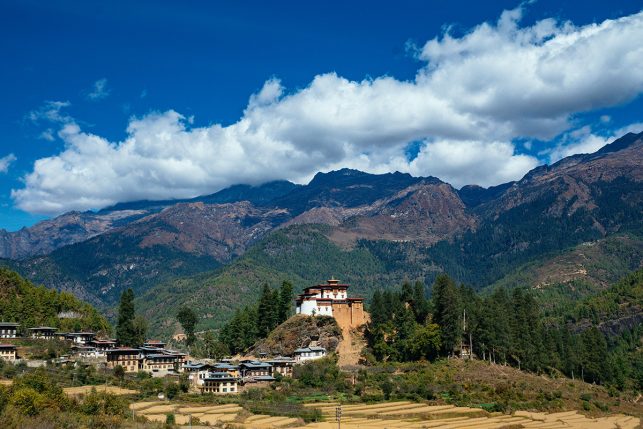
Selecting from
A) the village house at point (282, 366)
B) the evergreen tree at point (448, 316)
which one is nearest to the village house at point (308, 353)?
the village house at point (282, 366)

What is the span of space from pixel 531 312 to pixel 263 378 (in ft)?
177

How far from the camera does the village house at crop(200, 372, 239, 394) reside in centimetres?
9406

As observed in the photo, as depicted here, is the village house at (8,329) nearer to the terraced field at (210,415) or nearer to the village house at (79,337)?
the village house at (79,337)

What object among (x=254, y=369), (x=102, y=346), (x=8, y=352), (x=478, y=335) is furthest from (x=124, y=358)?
(x=478, y=335)

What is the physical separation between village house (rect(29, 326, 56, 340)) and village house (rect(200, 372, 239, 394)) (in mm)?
32970

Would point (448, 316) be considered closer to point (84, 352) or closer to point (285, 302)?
point (285, 302)

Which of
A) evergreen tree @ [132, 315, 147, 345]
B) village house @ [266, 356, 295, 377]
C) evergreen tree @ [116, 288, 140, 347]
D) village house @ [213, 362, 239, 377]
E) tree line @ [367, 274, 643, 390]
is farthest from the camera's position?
evergreen tree @ [132, 315, 147, 345]

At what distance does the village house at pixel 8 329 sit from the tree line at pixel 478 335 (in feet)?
192

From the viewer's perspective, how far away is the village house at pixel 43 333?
360ft

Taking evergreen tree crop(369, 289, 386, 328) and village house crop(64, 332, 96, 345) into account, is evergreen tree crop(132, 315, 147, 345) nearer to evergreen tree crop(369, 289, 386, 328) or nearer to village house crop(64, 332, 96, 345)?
village house crop(64, 332, 96, 345)

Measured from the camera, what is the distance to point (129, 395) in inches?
3329

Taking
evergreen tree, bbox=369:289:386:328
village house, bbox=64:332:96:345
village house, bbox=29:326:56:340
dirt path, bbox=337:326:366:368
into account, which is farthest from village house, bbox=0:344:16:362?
evergreen tree, bbox=369:289:386:328

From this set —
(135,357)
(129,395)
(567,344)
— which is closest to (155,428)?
(129,395)

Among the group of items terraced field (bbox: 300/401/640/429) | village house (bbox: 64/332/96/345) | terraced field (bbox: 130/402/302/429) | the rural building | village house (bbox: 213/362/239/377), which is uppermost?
the rural building
